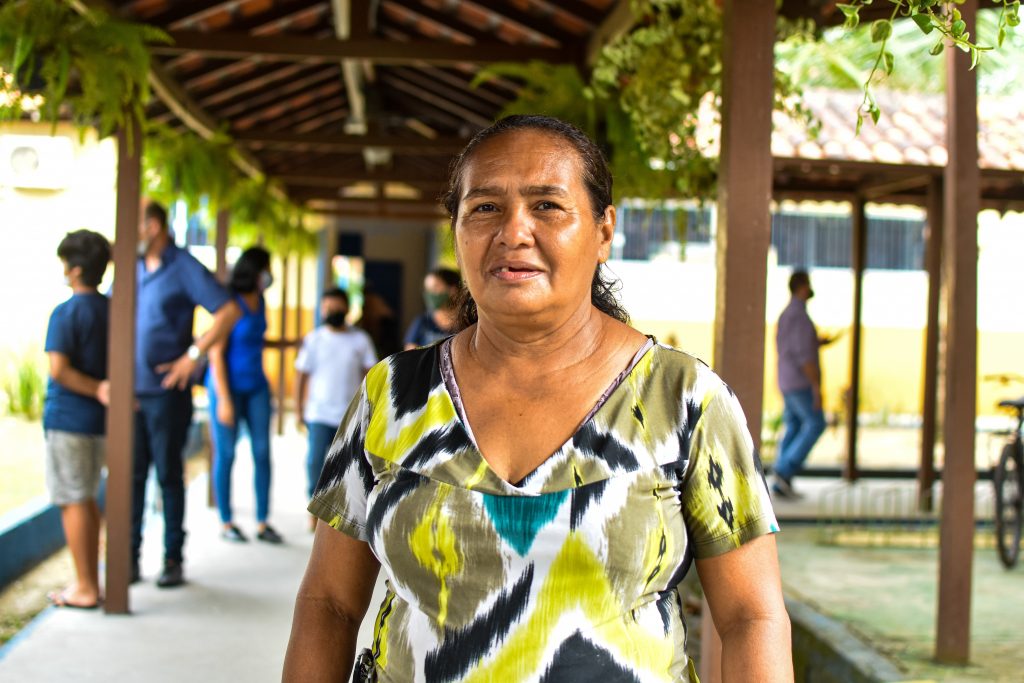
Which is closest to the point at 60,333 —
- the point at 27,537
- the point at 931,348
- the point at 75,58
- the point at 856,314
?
the point at 75,58

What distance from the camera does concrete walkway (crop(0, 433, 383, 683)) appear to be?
14.5ft

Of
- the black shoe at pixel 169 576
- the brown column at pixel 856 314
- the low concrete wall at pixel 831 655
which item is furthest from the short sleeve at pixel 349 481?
the brown column at pixel 856 314

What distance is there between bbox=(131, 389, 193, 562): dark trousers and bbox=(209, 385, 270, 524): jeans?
970 mm


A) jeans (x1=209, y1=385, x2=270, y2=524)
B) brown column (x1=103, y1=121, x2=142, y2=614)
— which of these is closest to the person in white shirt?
jeans (x1=209, y1=385, x2=270, y2=524)

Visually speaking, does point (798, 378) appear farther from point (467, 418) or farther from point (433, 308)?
point (467, 418)

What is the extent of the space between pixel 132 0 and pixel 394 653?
14.6 ft

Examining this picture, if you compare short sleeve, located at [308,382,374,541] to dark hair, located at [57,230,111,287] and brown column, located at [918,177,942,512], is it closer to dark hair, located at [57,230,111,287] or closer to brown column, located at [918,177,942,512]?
dark hair, located at [57,230,111,287]

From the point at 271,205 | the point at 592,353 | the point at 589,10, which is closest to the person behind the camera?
the point at 592,353

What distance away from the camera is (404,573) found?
1661 millimetres

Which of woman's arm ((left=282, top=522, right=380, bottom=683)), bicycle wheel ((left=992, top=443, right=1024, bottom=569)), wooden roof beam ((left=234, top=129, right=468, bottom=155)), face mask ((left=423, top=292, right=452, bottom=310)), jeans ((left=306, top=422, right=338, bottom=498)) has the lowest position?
bicycle wheel ((left=992, top=443, right=1024, bottom=569))

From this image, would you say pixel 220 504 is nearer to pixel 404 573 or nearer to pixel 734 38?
pixel 734 38

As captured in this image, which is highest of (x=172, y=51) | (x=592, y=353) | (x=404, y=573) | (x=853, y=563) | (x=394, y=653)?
(x=172, y=51)

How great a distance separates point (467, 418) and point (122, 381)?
12.0ft

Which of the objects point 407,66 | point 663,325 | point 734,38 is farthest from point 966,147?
point 663,325
